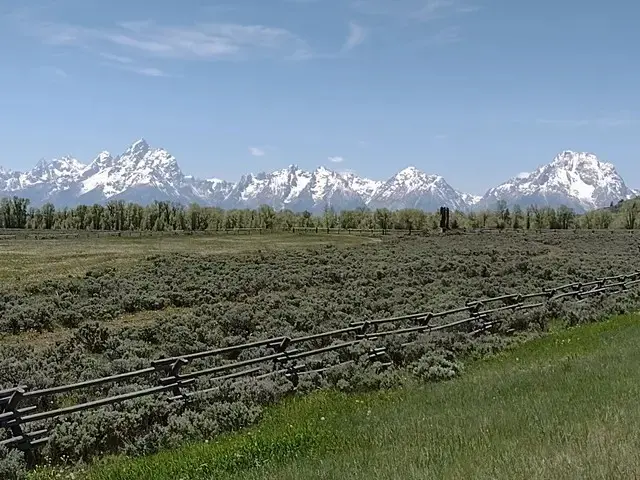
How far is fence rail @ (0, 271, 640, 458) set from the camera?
32.2 feet

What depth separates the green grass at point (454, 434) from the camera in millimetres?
6004

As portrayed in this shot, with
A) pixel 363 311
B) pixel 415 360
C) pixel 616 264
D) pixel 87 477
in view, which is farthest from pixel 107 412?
pixel 616 264

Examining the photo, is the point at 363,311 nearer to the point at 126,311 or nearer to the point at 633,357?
the point at 126,311

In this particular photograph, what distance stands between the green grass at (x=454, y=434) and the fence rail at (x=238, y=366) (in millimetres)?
1063

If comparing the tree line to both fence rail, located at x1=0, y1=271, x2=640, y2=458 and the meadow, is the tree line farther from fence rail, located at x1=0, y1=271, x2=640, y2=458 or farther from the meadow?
fence rail, located at x1=0, y1=271, x2=640, y2=458

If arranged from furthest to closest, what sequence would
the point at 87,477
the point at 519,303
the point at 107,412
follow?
the point at 519,303
the point at 107,412
the point at 87,477

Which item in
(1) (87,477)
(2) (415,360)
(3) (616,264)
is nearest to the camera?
(1) (87,477)

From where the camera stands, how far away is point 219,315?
2330 centimetres

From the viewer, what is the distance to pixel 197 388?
12578 millimetres

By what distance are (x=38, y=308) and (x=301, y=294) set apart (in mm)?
11556

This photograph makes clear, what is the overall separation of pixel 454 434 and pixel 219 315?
16.6 meters

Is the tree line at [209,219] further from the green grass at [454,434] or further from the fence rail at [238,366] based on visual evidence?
the green grass at [454,434]

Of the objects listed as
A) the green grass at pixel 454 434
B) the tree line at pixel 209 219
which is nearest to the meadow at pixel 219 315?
the green grass at pixel 454 434

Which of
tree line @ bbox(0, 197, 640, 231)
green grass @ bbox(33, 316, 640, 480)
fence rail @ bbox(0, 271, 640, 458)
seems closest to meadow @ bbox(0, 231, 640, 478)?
fence rail @ bbox(0, 271, 640, 458)
